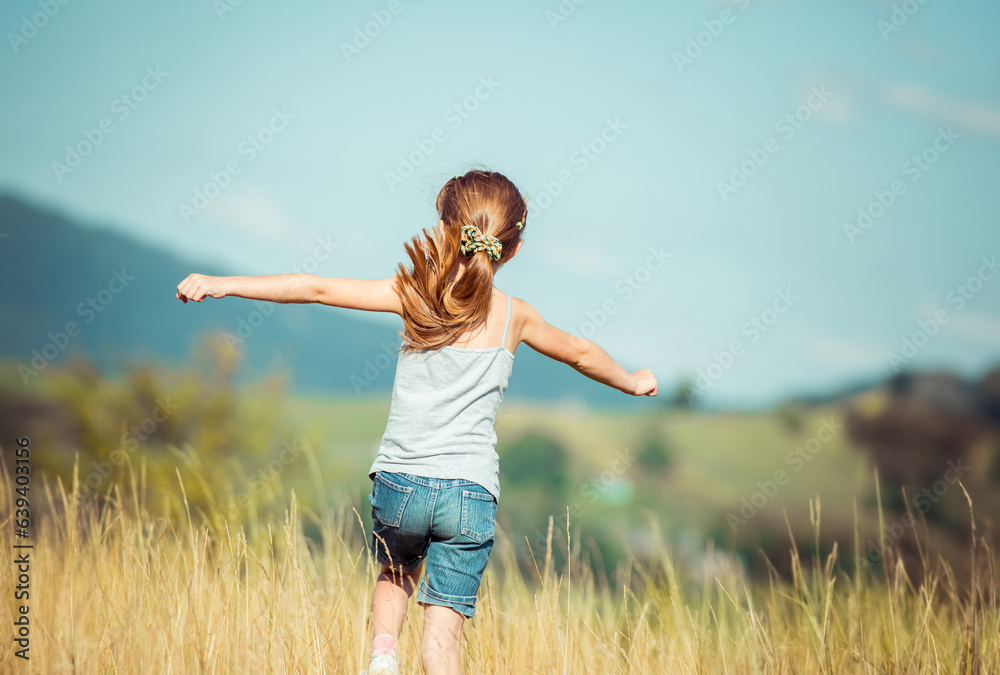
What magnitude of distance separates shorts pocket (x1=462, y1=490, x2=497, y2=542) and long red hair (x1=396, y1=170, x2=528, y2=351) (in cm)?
45

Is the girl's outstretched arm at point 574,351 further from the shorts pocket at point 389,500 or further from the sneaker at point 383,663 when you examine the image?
the sneaker at point 383,663

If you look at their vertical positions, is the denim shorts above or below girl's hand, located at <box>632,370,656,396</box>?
below

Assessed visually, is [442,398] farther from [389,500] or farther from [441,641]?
[441,641]

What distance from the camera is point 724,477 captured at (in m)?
32.7

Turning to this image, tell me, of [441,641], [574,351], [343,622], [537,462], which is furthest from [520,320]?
[537,462]

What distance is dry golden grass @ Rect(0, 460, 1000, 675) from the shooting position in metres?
2.50

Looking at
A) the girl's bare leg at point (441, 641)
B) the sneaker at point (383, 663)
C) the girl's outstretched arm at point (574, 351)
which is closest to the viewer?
the girl's bare leg at point (441, 641)

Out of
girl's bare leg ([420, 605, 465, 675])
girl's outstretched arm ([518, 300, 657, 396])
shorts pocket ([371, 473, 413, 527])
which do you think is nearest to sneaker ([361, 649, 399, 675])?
girl's bare leg ([420, 605, 465, 675])

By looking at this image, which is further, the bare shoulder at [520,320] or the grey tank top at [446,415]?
the bare shoulder at [520,320]

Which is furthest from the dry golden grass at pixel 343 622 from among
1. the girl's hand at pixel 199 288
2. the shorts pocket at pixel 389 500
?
the girl's hand at pixel 199 288

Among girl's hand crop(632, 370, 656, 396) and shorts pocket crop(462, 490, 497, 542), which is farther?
girl's hand crop(632, 370, 656, 396)

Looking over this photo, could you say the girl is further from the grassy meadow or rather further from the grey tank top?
the grassy meadow

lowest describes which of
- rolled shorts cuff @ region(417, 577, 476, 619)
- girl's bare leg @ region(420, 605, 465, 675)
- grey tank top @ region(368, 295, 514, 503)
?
girl's bare leg @ region(420, 605, 465, 675)

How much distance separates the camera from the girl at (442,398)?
208 centimetres
